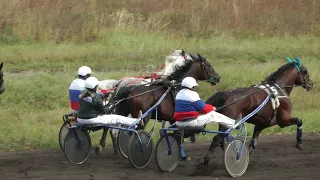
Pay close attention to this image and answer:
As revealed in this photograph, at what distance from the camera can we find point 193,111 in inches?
467

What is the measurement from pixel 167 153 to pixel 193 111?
0.86m

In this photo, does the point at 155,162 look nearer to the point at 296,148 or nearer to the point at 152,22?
the point at 296,148

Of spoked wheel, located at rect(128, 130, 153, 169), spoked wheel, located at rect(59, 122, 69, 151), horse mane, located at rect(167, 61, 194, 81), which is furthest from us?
horse mane, located at rect(167, 61, 194, 81)

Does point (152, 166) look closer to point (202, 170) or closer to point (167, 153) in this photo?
point (167, 153)

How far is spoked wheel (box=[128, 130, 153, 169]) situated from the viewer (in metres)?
12.4

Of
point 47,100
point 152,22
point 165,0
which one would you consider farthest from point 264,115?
point 165,0

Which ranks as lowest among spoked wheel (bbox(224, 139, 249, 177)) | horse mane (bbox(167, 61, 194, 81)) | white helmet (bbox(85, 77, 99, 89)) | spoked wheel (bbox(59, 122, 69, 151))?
spoked wheel (bbox(224, 139, 249, 177))

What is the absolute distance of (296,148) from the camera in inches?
572

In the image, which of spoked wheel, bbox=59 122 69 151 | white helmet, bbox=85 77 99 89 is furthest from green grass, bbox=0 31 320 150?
white helmet, bbox=85 77 99 89

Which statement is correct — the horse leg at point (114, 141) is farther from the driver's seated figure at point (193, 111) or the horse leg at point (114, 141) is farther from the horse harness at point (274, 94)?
Result: the horse harness at point (274, 94)

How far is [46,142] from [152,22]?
39.3 feet

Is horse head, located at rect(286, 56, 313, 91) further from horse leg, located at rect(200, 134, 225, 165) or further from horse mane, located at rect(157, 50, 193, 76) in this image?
horse leg, located at rect(200, 134, 225, 165)

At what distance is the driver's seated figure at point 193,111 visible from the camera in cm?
1185

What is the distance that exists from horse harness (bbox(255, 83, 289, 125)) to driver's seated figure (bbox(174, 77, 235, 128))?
1525 millimetres
